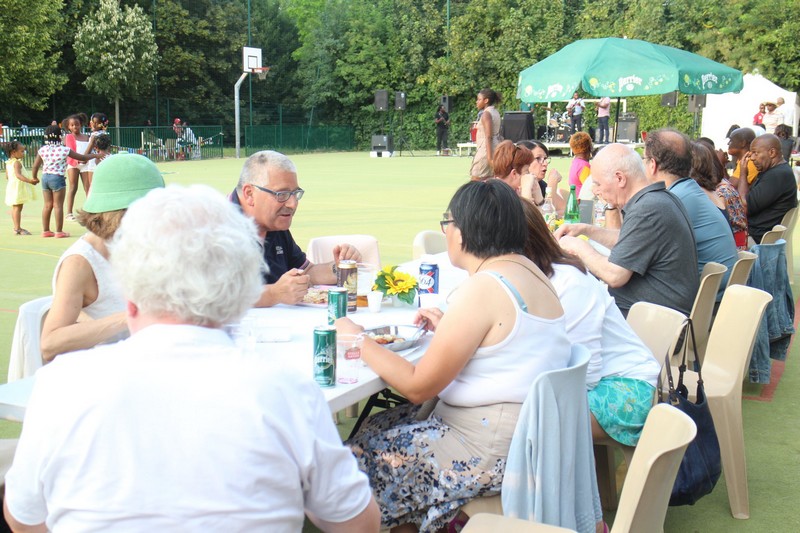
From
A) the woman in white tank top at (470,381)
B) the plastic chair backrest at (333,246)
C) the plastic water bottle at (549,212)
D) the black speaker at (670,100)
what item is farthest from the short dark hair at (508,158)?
the black speaker at (670,100)

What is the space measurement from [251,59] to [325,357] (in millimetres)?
33349

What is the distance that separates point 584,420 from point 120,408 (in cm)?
151

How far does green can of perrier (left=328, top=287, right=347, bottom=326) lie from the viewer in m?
3.03

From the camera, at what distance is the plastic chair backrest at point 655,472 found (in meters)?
1.85

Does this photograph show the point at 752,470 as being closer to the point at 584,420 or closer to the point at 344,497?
the point at 584,420

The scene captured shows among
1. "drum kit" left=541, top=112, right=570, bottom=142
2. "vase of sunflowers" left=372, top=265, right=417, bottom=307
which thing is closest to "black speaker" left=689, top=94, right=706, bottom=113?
"drum kit" left=541, top=112, right=570, bottom=142

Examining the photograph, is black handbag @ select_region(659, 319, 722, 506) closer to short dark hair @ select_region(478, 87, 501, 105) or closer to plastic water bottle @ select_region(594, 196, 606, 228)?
plastic water bottle @ select_region(594, 196, 606, 228)

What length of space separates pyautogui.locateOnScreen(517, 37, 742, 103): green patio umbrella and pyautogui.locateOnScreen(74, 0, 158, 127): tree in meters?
25.4

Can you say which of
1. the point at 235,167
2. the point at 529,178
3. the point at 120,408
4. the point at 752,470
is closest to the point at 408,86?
the point at 235,167

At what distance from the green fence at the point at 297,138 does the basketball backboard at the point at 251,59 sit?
2.34 m

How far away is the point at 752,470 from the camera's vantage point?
3.97 metres

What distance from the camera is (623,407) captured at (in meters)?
2.94

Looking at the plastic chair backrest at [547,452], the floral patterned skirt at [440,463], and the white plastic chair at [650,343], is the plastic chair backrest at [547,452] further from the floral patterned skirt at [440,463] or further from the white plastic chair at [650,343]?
the white plastic chair at [650,343]

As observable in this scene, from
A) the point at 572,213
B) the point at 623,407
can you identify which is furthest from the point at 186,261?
the point at 572,213
